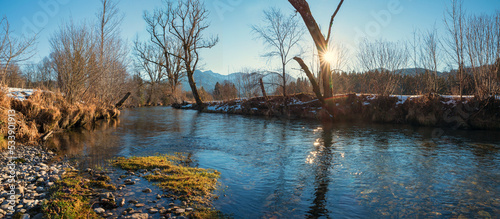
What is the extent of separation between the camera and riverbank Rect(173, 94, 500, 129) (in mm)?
13352

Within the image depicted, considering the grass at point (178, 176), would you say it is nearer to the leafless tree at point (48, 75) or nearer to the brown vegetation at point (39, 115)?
the brown vegetation at point (39, 115)

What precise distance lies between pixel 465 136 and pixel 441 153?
182 inches

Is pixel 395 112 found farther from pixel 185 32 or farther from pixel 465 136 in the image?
pixel 185 32

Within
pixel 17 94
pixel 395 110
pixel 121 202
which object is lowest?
pixel 121 202

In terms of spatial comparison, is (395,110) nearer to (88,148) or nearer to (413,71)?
(413,71)

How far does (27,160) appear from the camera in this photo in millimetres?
6277

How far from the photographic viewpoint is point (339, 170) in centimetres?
628

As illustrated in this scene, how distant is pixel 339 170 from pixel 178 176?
12.4 ft

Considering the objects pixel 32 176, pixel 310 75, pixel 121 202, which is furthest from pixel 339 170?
pixel 310 75

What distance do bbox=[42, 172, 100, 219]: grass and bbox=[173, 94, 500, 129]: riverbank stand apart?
52.9 feet

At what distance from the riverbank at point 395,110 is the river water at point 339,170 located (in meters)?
2.76

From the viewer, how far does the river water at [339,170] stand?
4.24 meters

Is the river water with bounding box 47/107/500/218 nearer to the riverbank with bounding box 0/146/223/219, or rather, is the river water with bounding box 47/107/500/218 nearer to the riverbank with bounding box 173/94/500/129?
the riverbank with bounding box 0/146/223/219

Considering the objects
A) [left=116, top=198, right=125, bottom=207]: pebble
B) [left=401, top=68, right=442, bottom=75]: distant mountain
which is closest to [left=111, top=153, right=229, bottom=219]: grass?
[left=116, top=198, right=125, bottom=207]: pebble
